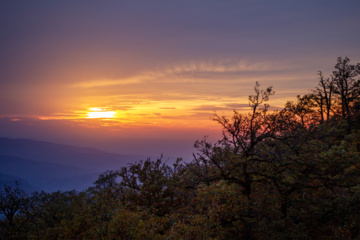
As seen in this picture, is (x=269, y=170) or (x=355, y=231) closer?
(x=355, y=231)

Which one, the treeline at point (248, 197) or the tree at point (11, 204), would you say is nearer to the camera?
the treeline at point (248, 197)

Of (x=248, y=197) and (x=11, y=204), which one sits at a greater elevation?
(x=248, y=197)

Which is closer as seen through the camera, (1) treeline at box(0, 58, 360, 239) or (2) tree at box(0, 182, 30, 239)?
(1) treeline at box(0, 58, 360, 239)

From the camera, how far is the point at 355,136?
1109 inches

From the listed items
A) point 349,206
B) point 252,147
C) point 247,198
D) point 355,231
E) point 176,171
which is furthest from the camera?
point 176,171

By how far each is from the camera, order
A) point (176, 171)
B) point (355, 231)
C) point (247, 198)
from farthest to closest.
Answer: point (176, 171), point (247, 198), point (355, 231)

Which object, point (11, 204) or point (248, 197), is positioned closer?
point (248, 197)

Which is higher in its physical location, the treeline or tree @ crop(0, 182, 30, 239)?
the treeline

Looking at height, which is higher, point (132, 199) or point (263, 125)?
point (263, 125)

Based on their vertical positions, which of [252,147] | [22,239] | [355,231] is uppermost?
[252,147]

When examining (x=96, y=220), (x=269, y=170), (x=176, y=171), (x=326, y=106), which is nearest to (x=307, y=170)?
(x=269, y=170)

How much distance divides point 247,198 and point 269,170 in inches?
138

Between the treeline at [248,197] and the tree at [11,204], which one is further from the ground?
the treeline at [248,197]

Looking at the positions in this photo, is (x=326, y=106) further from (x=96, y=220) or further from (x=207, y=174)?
(x=96, y=220)
